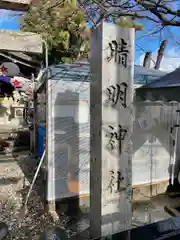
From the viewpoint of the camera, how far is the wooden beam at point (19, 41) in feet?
14.5

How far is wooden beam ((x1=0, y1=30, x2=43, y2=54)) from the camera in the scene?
4.43 metres

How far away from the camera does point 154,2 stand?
340 centimetres

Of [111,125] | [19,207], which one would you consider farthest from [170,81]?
[19,207]

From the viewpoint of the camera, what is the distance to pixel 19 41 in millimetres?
4613

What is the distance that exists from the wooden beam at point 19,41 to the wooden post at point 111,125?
81.6 inches

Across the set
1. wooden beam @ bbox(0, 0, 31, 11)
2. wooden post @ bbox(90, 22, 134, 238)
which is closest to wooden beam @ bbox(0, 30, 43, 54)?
wooden post @ bbox(90, 22, 134, 238)

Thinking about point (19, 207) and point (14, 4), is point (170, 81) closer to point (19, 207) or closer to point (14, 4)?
point (14, 4)

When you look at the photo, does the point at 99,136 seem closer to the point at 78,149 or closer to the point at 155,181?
the point at 78,149

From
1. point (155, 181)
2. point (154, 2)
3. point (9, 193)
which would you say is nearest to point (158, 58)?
point (155, 181)

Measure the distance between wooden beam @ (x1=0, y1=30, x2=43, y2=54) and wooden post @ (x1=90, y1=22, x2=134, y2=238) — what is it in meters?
2.07

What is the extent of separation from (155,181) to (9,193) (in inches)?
163

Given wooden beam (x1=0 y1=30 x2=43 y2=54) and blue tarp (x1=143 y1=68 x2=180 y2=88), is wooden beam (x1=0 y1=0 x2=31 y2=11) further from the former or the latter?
blue tarp (x1=143 y1=68 x2=180 y2=88)

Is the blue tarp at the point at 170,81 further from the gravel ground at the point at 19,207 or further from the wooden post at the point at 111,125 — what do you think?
the gravel ground at the point at 19,207

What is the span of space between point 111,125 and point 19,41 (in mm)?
3060
